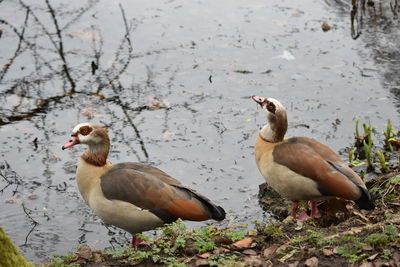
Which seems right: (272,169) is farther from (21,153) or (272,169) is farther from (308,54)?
(308,54)

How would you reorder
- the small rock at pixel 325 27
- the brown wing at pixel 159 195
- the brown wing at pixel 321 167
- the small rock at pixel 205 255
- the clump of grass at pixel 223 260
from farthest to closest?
the small rock at pixel 325 27 < the brown wing at pixel 321 167 < the brown wing at pixel 159 195 < the small rock at pixel 205 255 < the clump of grass at pixel 223 260

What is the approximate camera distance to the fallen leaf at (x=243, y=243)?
5.47 m

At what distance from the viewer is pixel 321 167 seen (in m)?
6.38

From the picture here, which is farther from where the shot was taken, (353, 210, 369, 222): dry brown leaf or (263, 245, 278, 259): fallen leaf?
(353, 210, 369, 222): dry brown leaf

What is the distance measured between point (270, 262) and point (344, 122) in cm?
408

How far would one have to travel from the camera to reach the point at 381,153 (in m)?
7.56

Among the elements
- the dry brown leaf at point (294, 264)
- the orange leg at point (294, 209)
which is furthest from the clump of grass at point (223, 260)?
the orange leg at point (294, 209)

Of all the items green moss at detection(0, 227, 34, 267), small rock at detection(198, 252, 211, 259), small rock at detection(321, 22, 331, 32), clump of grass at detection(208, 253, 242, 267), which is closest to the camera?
green moss at detection(0, 227, 34, 267)

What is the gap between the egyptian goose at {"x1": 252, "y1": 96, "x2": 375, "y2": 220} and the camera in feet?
20.5

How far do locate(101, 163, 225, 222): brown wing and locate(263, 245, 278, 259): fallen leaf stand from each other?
0.79 meters

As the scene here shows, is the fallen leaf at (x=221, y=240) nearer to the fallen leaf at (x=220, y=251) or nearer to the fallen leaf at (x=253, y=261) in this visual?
the fallen leaf at (x=220, y=251)

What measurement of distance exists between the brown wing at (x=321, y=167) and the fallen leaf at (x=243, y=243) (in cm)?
110

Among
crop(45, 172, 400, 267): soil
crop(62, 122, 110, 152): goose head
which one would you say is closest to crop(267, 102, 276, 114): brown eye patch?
crop(45, 172, 400, 267): soil

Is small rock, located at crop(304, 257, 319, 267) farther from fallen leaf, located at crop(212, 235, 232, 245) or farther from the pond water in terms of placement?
the pond water
